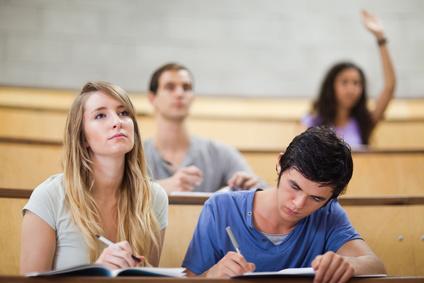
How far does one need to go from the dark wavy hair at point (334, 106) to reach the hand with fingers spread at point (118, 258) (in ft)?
3.75

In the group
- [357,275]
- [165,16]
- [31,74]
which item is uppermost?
[165,16]

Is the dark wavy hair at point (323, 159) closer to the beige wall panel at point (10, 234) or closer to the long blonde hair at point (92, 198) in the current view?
the long blonde hair at point (92, 198)

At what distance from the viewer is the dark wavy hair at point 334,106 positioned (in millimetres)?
1888

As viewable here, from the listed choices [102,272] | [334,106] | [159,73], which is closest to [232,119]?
[334,106]

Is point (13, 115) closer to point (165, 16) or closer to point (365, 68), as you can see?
point (165, 16)

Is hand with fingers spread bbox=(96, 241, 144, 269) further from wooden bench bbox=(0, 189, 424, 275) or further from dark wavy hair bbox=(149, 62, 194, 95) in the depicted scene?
dark wavy hair bbox=(149, 62, 194, 95)

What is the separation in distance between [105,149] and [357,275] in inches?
16.3

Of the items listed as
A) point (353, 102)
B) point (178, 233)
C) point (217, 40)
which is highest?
point (217, 40)

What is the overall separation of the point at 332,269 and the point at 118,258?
Result: 257 millimetres

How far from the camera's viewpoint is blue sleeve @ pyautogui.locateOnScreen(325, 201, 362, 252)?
3.07ft

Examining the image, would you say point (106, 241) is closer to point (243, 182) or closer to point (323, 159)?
point (323, 159)

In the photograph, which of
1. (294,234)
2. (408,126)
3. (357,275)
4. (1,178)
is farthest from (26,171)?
(408,126)

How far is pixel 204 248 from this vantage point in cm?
93

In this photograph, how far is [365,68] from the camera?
2340 millimetres
